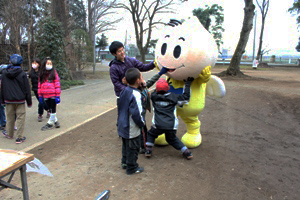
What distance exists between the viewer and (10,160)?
1.95 metres

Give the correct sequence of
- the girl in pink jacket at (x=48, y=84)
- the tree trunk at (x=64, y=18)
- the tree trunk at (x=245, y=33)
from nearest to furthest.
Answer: the girl in pink jacket at (x=48, y=84) → the tree trunk at (x=64, y=18) → the tree trunk at (x=245, y=33)

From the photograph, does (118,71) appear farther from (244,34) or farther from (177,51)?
(244,34)

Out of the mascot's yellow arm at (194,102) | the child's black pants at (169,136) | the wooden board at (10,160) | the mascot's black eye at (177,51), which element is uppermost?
the mascot's black eye at (177,51)

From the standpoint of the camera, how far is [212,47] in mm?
3551

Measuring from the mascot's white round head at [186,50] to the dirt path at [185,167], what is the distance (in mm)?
1442

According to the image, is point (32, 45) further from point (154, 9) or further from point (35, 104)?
point (154, 9)

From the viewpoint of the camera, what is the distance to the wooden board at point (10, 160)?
1808mm

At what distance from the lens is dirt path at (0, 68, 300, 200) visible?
9.25 ft

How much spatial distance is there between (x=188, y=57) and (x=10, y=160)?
100.0 inches

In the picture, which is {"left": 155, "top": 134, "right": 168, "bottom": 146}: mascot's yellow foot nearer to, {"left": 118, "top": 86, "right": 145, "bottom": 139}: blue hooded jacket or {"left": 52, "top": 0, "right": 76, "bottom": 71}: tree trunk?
{"left": 118, "top": 86, "right": 145, "bottom": 139}: blue hooded jacket

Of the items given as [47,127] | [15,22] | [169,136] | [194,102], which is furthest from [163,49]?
[15,22]

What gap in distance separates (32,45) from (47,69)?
7.40 metres

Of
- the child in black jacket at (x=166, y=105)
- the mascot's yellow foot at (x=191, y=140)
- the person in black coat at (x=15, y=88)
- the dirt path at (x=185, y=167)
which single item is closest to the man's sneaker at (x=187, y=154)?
the dirt path at (x=185, y=167)

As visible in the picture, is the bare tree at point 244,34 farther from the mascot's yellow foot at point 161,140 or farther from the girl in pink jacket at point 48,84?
the girl in pink jacket at point 48,84
